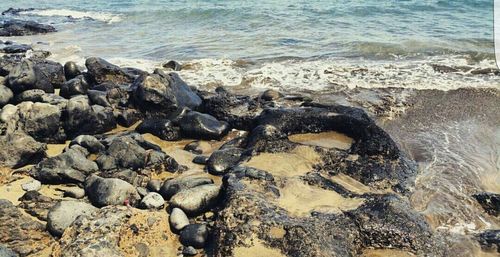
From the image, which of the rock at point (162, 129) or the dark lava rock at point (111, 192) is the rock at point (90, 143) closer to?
the rock at point (162, 129)

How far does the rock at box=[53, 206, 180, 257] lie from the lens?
165 inches

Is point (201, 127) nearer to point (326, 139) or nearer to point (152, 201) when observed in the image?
point (326, 139)

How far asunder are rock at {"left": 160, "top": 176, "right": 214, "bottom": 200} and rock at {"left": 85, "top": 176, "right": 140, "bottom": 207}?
1.28 ft

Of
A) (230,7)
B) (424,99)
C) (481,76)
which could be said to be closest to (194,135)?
(424,99)

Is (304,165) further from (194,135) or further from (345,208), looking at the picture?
(194,135)

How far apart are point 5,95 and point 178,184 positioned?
4.57m

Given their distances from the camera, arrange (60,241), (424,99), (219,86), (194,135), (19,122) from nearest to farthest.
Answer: (60,241), (19,122), (194,135), (424,99), (219,86)

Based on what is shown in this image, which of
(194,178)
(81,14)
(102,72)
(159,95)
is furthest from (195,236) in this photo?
(81,14)

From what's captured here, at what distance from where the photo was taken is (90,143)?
6824 millimetres

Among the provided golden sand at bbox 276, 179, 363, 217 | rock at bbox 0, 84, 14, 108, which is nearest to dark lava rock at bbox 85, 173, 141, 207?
golden sand at bbox 276, 179, 363, 217

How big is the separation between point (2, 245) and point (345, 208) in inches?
147

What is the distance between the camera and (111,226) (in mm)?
4465

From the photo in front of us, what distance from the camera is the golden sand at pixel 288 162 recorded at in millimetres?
5809

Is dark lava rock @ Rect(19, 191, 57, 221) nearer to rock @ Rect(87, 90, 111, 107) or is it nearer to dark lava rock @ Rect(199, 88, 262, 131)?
rock @ Rect(87, 90, 111, 107)
